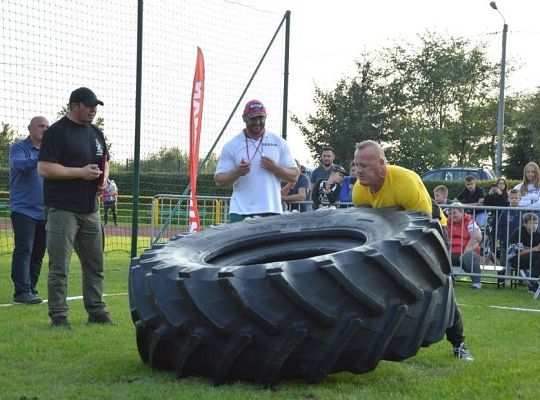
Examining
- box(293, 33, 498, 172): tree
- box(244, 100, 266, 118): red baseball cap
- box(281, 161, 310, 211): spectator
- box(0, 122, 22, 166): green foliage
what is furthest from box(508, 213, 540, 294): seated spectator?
box(293, 33, 498, 172): tree

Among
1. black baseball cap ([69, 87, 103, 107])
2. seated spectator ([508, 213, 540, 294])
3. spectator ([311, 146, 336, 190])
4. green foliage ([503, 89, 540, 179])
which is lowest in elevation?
seated spectator ([508, 213, 540, 294])

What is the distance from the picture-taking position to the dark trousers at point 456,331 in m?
5.36

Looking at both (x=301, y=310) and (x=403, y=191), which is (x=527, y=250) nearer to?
(x=403, y=191)

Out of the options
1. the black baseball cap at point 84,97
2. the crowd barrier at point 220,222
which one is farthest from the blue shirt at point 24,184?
the crowd barrier at point 220,222

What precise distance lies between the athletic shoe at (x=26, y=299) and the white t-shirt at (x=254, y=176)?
250 centimetres

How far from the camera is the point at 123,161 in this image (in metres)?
11.0

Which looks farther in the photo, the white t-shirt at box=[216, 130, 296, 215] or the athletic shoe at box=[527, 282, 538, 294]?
the athletic shoe at box=[527, 282, 538, 294]

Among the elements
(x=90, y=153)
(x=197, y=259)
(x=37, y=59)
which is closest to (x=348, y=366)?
(x=197, y=259)

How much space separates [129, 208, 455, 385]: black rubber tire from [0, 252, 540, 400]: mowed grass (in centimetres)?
15

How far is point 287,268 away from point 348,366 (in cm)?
61

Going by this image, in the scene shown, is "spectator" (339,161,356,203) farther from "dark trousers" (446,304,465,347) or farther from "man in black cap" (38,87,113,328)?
"dark trousers" (446,304,465,347)

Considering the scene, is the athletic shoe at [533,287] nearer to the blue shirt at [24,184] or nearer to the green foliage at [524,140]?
the blue shirt at [24,184]

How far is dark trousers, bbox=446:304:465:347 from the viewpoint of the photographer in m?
5.36

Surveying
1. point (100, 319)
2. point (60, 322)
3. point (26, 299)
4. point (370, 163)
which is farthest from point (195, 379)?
point (26, 299)
